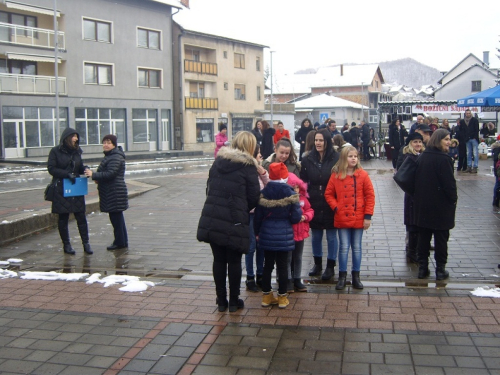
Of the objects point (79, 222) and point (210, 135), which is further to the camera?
point (210, 135)

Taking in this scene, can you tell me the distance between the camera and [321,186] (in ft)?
22.5

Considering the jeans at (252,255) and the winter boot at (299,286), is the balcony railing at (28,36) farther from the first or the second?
the winter boot at (299,286)

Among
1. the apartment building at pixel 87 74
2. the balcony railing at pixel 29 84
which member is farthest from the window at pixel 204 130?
the balcony railing at pixel 29 84

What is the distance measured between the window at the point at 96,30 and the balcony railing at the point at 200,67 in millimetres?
8712

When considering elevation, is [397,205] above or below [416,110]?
below

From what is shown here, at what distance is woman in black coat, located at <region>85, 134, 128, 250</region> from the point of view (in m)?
8.48

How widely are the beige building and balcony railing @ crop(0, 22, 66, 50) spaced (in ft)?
40.2

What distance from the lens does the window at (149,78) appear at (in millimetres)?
45125

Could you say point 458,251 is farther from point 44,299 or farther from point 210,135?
point 210,135

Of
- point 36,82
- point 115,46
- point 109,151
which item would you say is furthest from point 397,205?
point 115,46

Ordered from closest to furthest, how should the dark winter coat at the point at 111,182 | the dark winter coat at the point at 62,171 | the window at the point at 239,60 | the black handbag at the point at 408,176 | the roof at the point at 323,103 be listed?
the black handbag at the point at 408,176
the dark winter coat at the point at 62,171
the dark winter coat at the point at 111,182
the window at the point at 239,60
the roof at the point at 323,103

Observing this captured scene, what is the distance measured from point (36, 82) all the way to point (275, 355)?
35825 mm

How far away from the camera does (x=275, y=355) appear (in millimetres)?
4637

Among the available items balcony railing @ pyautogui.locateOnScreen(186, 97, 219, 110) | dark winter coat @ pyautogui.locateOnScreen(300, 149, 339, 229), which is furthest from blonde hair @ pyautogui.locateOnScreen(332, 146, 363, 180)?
balcony railing @ pyautogui.locateOnScreen(186, 97, 219, 110)
